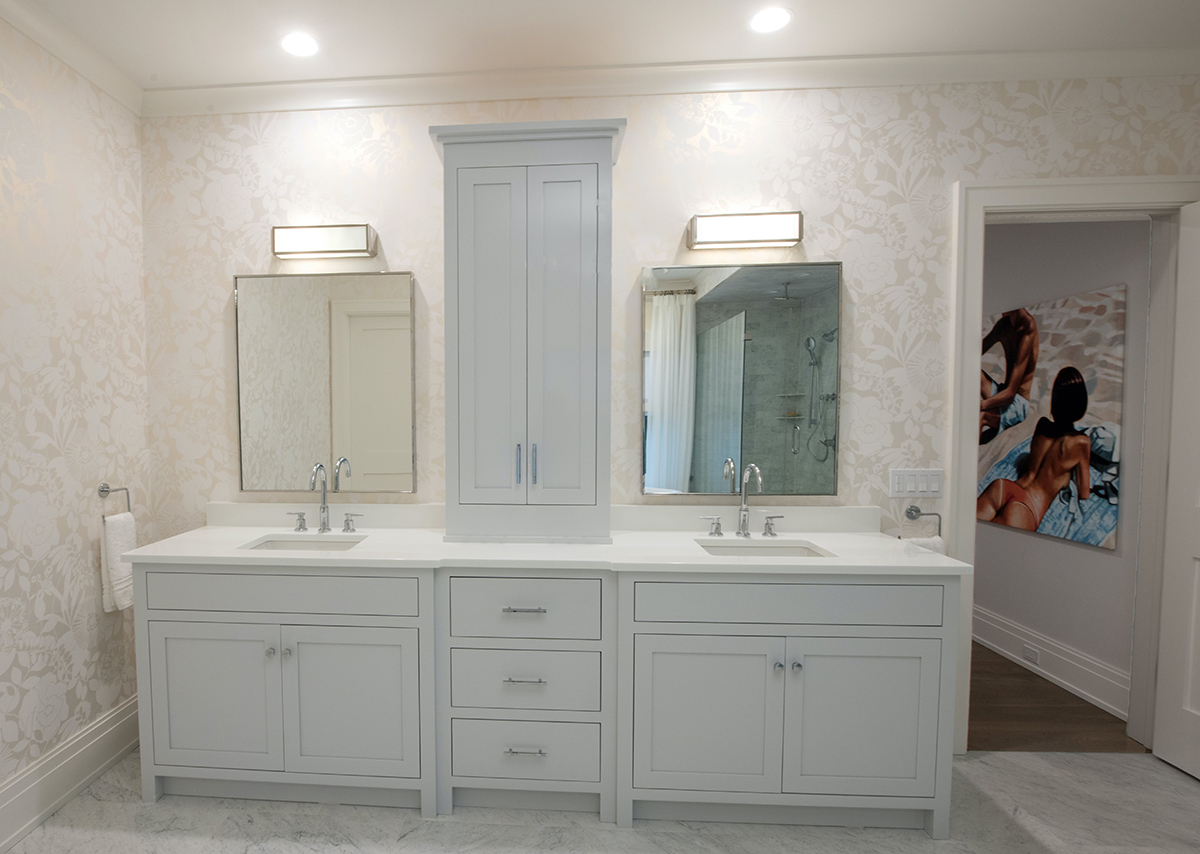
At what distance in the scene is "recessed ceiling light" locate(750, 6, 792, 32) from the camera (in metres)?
1.93

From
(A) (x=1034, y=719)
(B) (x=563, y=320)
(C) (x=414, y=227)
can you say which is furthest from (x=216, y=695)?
(A) (x=1034, y=719)

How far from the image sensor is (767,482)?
231 cm

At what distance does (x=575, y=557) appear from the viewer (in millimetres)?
1845

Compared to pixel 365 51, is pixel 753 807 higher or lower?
lower

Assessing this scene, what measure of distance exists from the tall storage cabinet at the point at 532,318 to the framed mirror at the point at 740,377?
1.24ft

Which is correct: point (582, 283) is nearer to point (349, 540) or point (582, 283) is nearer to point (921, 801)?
point (349, 540)

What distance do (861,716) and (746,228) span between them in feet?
5.78

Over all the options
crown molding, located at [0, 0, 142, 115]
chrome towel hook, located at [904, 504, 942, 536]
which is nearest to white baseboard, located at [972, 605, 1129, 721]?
chrome towel hook, located at [904, 504, 942, 536]

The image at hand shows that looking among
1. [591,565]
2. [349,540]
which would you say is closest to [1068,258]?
[591,565]

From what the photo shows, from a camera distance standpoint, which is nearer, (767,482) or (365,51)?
(365,51)

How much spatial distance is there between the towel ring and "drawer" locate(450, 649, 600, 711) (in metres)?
1.54

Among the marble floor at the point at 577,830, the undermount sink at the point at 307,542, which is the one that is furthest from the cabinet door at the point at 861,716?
the undermount sink at the point at 307,542

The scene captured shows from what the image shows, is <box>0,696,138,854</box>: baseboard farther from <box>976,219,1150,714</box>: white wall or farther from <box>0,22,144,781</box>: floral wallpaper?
<box>976,219,1150,714</box>: white wall

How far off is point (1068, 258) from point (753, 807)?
2.94m
